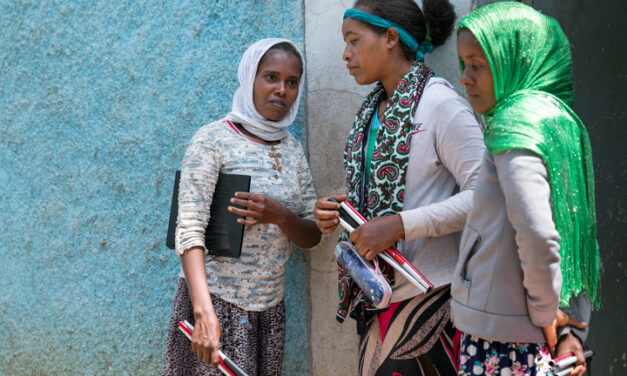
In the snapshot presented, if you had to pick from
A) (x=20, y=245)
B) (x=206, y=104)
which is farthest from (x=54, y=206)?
(x=206, y=104)

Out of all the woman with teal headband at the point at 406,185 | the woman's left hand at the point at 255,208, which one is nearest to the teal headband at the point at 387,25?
the woman with teal headband at the point at 406,185

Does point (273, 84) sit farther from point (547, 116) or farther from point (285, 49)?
point (547, 116)

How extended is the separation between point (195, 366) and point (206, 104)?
1.31 meters

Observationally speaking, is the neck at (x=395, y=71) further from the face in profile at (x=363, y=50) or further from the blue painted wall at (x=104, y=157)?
the blue painted wall at (x=104, y=157)

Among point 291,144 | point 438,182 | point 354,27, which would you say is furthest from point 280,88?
point 438,182

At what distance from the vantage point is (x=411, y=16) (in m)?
2.44

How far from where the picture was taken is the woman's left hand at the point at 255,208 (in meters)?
2.49

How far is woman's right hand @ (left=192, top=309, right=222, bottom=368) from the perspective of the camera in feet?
7.60

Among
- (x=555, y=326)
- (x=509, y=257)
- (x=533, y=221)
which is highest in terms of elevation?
(x=533, y=221)

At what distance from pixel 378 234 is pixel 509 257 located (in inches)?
21.5

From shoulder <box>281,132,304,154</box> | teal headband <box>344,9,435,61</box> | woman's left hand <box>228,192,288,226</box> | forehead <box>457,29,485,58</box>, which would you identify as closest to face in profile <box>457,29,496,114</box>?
forehead <box>457,29,485,58</box>

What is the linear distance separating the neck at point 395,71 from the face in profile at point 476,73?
595 mm

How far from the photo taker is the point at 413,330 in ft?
7.26

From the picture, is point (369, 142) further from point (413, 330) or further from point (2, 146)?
point (2, 146)
